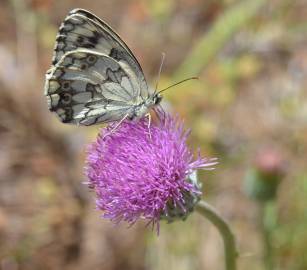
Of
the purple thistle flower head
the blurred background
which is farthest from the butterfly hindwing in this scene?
the blurred background

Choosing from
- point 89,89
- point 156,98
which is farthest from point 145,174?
point 89,89

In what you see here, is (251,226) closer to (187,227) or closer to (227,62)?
(187,227)

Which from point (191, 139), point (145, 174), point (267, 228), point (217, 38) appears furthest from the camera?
point (217, 38)

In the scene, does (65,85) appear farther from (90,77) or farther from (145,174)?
(145,174)

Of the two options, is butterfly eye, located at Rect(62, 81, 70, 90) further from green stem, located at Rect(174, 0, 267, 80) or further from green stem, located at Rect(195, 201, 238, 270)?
green stem, located at Rect(174, 0, 267, 80)

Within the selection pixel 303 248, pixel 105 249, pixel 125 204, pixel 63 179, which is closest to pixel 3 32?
pixel 63 179

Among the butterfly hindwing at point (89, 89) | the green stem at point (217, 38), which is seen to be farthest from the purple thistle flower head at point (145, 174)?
the green stem at point (217, 38)
